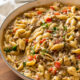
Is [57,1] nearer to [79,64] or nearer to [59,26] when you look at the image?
[59,26]

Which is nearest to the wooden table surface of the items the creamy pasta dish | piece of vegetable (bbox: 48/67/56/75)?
the creamy pasta dish

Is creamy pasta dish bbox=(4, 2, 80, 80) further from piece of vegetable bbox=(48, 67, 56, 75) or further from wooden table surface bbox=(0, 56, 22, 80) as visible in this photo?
wooden table surface bbox=(0, 56, 22, 80)

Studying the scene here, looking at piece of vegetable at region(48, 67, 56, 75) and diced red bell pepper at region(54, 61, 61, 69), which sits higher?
diced red bell pepper at region(54, 61, 61, 69)

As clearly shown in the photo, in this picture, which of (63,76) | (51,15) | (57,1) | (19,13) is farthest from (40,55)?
(57,1)

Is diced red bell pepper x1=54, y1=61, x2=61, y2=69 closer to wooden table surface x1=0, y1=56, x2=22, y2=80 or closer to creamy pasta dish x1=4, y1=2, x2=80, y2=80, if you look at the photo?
creamy pasta dish x1=4, y1=2, x2=80, y2=80

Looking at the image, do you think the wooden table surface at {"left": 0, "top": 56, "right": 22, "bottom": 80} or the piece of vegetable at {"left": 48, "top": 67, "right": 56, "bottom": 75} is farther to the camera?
the wooden table surface at {"left": 0, "top": 56, "right": 22, "bottom": 80}

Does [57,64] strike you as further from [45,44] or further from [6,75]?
[6,75]

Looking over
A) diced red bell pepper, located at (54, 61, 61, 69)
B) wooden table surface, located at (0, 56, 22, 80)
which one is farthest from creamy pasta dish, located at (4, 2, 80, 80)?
wooden table surface, located at (0, 56, 22, 80)

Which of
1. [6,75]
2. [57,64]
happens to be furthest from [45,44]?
[6,75]
